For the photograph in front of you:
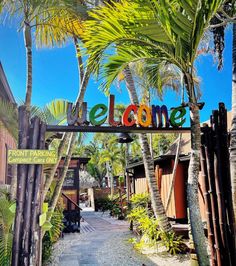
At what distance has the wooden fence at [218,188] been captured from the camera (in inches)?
210

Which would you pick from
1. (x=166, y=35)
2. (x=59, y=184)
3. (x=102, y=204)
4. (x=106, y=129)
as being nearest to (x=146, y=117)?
(x=106, y=129)

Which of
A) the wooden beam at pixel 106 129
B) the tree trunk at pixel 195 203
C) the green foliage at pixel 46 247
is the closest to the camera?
the tree trunk at pixel 195 203

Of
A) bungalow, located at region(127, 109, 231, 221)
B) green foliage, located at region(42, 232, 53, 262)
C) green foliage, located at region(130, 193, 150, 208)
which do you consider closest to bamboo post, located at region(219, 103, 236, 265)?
green foliage, located at region(42, 232, 53, 262)

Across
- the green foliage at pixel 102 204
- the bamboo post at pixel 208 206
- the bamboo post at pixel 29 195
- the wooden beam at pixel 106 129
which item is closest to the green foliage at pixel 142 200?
the bamboo post at pixel 208 206

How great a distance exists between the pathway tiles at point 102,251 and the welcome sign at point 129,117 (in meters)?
3.06

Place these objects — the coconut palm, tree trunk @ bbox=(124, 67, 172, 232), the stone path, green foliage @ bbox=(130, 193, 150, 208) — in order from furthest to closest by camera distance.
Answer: green foliage @ bbox=(130, 193, 150, 208)
tree trunk @ bbox=(124, 67, 172, 232)
the stone path
the coconut palm

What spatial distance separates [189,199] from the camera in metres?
4.55

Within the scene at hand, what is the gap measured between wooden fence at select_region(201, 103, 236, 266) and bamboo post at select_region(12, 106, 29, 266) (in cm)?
316

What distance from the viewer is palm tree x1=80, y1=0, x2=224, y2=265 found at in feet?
13.6

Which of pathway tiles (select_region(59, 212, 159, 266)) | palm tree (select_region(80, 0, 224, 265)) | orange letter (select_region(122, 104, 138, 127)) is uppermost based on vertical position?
palm tree (select_region(80, 0, 224, 265))

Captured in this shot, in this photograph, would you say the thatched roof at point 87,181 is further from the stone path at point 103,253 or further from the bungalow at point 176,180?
the bungalow at point 176,180

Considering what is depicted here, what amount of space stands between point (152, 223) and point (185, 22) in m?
6.32

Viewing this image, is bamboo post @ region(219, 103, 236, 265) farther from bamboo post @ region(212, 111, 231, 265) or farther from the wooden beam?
the wooden beam

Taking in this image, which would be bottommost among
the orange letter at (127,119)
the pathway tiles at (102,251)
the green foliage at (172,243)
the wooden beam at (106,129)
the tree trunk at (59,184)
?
the pathway tiles at (102,251)
